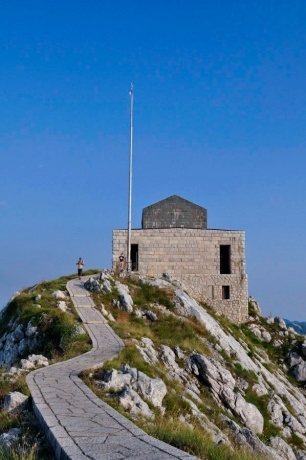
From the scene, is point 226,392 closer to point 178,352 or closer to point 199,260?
point 178,352

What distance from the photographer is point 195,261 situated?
108 ft

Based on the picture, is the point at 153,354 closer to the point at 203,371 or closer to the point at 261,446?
the point at 203,371

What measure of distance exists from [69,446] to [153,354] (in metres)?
11.3

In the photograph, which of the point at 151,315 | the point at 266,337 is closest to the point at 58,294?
the point at 151,315

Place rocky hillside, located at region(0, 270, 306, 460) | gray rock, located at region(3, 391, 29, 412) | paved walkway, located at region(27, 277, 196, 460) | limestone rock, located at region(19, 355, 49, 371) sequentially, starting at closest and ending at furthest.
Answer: paved walkway, located at region(27, 277, 196, 460), gray rock, located at region(3, 391, 29, 412), rocky hillside, located at region(0, 270, 306, 460), limestone rock, located at region(19, 355, 49, 371)

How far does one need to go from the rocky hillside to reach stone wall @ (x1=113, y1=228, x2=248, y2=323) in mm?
2358

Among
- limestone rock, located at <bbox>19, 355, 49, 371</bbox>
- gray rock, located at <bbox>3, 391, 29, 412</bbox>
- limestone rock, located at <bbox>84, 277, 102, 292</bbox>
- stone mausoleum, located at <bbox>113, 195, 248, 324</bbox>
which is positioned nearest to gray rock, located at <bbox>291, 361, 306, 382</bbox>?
stone mausoleum, located at <bbox>113, 195, 248, 324</bbox>

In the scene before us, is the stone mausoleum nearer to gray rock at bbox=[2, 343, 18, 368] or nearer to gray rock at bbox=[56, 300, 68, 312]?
gray rock at bbox=[56, 300, 68, 312]

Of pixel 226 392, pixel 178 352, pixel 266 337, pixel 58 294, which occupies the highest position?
pixel 58 294

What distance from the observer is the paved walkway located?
5.81 metres

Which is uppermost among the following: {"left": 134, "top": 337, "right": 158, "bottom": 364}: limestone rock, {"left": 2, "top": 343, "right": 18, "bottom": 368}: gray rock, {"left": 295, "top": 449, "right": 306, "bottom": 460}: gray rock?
{"left": 134, "top": 337, "right": 158, "bottom": 364}: limestone rock

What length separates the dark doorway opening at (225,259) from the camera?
33.6 metres

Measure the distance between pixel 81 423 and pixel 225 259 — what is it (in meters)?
27.5

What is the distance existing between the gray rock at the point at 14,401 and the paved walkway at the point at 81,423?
0.72 ft
